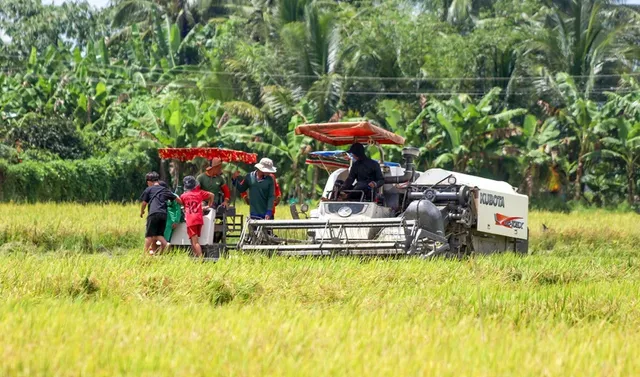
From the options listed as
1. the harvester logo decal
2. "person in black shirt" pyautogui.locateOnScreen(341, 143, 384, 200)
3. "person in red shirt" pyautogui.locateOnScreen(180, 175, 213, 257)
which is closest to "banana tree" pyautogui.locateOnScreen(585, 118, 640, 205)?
the harvester logo decal

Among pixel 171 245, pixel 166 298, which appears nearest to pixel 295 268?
pixel 166 298

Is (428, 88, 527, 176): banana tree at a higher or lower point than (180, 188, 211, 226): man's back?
higher

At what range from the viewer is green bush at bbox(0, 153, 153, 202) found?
3062cm

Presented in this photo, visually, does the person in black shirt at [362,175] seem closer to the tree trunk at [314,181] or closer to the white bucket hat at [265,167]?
the white bucket hat at [265,167]

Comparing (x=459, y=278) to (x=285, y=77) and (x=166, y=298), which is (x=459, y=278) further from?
(x=285, y=77)

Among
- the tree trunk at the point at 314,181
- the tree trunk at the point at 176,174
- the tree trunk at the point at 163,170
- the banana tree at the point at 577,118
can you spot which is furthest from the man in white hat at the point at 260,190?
the banana tree at the point at 577,118

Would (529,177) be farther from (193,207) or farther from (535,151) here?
(193,207)

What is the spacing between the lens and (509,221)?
1739 centimetres

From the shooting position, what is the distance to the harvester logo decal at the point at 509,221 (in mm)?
17062

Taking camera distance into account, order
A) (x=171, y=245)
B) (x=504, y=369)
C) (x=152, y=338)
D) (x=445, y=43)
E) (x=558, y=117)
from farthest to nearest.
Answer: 1. (x=445, y=43)
2. (x=558, y=117)
3. (x=171, y=245)
4. (x=152, y=338)
5. (x=504, y=369)

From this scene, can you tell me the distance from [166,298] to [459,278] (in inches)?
143

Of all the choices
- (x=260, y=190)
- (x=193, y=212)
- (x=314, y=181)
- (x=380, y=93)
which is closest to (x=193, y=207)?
(x=193, y=212)

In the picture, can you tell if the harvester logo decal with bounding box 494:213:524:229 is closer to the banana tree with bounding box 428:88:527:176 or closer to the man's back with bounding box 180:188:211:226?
the man's back with bounding box 180:188:211:226

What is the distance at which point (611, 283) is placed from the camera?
39.2 ft
